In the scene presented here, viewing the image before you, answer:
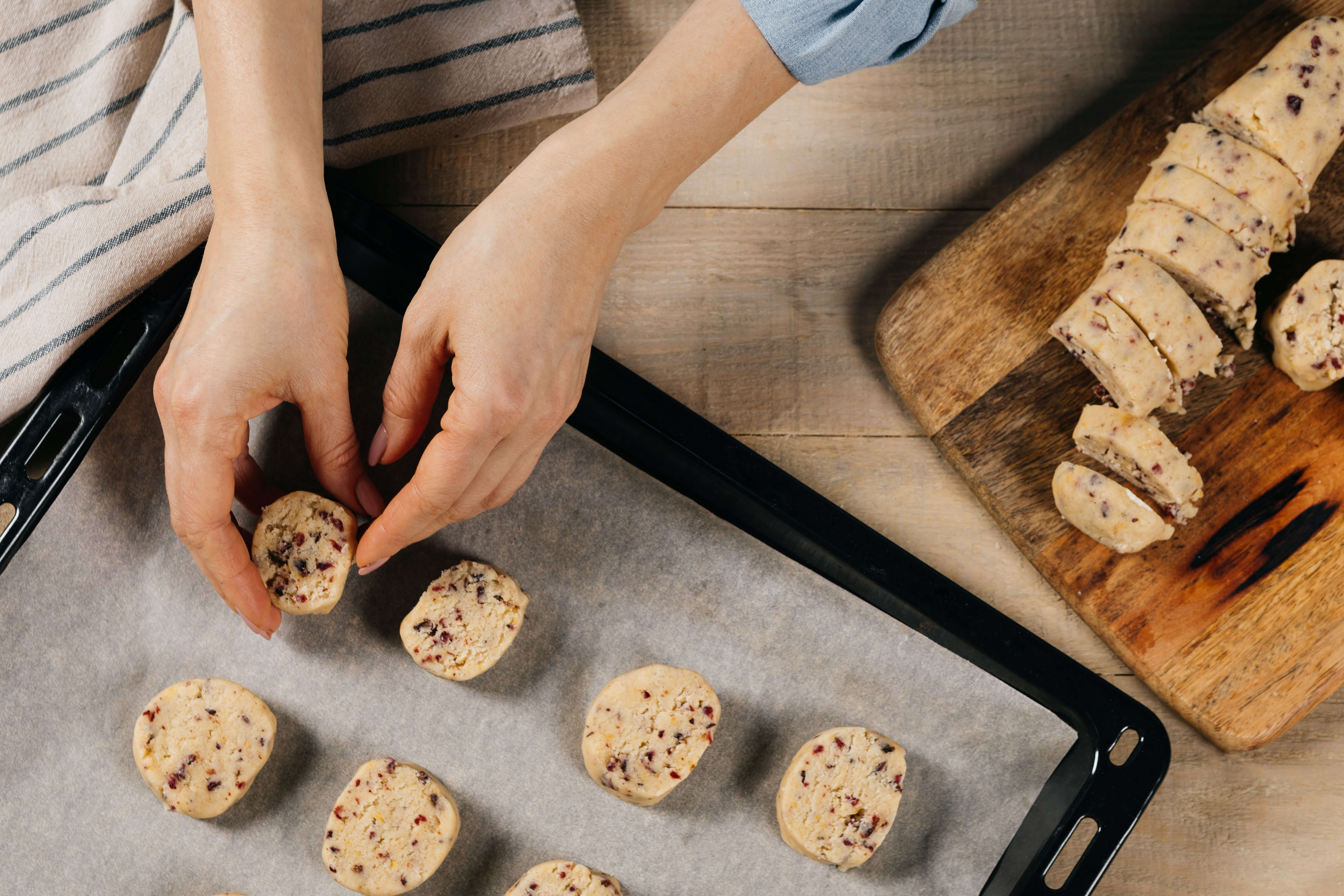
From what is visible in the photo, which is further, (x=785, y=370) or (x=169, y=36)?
(x=785, y=370)

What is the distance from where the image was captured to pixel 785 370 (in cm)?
135

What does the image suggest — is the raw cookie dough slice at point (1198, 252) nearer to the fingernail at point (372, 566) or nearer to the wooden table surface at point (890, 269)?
the wooden table surface at point (890, 269)

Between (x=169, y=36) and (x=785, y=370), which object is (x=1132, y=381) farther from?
(x=169, y=36)

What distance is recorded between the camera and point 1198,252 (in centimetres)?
124

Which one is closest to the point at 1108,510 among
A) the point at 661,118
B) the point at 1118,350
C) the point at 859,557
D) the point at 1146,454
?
the point at 1146,454

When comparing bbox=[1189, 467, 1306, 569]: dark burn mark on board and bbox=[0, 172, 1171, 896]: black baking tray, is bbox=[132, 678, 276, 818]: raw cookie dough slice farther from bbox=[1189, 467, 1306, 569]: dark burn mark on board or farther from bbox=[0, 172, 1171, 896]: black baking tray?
bbox=[1189, 467, 1306, 569]: dark burn mark on board

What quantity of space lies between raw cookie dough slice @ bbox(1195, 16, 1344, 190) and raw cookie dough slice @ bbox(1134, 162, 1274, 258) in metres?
0.09

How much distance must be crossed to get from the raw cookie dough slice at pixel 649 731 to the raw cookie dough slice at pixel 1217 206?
93 cm

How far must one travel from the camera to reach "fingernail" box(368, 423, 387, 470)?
104 centimetres

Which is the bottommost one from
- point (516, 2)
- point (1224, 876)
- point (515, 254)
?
point (1224, 876)

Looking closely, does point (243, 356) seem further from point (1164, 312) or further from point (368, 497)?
point (1164, 312)

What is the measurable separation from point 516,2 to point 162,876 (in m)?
1.25

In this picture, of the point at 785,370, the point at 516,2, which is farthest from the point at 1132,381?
the point at 516,2

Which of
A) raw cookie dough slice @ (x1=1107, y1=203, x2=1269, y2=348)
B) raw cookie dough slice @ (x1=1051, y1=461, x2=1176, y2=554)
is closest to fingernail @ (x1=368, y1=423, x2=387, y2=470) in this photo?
raw cookie dough slice @ (x1=1051, y1=461, x2=1176, y2=554)
